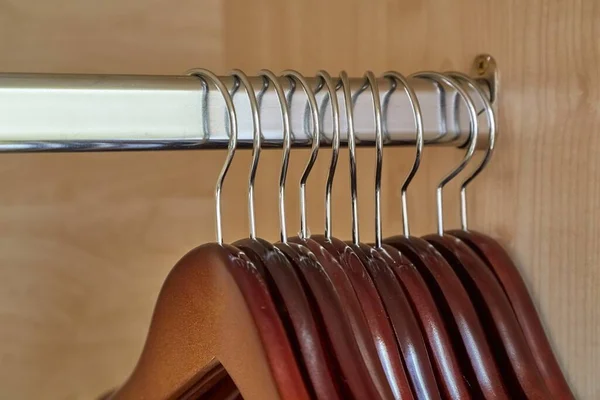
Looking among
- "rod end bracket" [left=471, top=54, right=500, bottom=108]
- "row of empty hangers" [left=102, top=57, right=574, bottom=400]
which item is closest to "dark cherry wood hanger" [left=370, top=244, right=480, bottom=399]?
"row of empty hangers" [left=102, top=57, right=574, bottom=400]

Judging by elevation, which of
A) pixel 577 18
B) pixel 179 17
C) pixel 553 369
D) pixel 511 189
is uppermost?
pixel 179 17

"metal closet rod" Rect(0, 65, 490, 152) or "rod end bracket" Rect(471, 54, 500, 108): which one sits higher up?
"rod end bracket" Rect(471, 54, 500, 108)

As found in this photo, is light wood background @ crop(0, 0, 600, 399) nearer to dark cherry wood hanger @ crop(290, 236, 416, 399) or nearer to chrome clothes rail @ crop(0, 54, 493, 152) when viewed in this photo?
chrome clothes rail @ crop(0, 54, 493, 152)

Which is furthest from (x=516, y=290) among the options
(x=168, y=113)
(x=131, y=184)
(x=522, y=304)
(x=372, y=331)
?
(x=131, y=184)

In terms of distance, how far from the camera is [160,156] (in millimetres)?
843

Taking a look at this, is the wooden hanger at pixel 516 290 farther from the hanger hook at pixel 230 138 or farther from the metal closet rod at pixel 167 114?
the hanger hook at pixel 230 138

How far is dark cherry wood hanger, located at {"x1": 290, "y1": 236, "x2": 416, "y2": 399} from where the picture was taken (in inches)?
15.4

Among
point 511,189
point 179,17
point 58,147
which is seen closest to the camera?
point 58,147

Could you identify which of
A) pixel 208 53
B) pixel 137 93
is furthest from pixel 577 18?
pixel 208 53

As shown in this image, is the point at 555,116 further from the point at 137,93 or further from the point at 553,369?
the point at 137,93

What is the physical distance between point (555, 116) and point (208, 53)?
481 mm

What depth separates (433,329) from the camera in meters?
0.42

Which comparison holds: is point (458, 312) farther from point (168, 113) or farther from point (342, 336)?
point (168, 113)

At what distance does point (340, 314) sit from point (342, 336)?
0.01 meters
